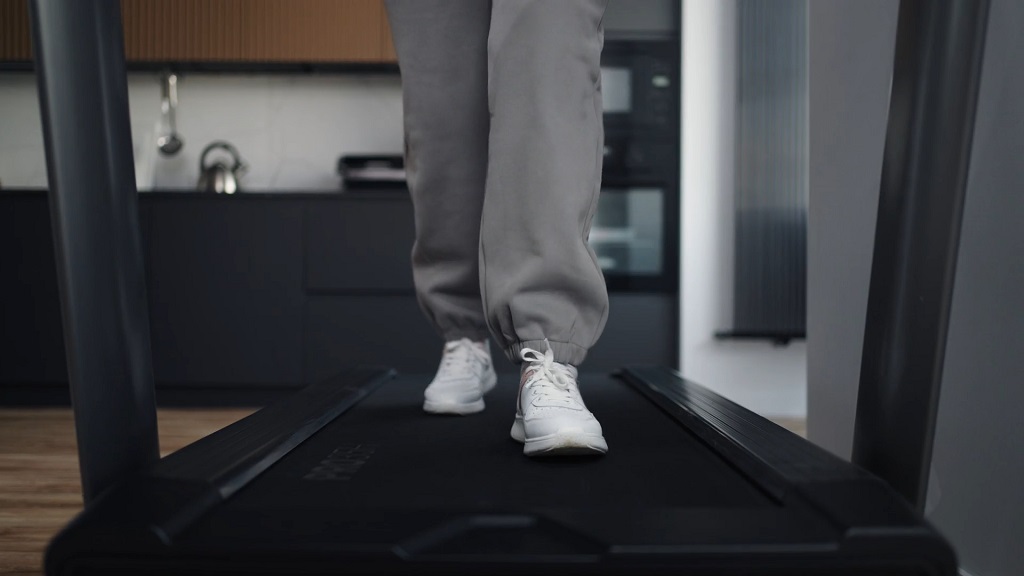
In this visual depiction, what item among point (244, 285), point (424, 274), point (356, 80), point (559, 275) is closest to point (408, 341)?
point (244, 285)

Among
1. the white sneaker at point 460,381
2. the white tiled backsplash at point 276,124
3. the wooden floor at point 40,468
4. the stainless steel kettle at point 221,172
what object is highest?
the white tiled backsplash at point 276,124

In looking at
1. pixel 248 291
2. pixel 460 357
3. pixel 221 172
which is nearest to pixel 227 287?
pixel 248 291

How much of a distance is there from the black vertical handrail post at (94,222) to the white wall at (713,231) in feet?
8.27

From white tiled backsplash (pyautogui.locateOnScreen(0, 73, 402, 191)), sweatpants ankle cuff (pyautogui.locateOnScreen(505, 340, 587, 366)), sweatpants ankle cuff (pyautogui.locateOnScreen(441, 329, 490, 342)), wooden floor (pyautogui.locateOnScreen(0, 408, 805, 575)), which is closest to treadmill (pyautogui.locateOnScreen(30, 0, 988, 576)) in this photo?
sweatpants ankle cuff (pyautogui.locateOnScreen(505, 340, 587, 366))

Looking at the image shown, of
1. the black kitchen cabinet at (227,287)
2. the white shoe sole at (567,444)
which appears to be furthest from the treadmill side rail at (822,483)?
the black kitchen cabinet at (227,287)

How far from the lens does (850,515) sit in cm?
62

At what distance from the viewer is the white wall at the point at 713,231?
308cm

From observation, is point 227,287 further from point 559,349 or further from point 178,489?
point 178,489

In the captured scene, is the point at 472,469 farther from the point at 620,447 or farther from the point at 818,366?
the point at 818,366

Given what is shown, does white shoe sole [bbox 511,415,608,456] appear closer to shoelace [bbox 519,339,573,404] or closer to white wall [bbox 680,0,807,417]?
shoelace [bbox 519,339,573,404]

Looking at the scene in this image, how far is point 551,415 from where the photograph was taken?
2.88ft

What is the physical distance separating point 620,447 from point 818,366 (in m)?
0.60

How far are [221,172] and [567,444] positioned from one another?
2.80 m

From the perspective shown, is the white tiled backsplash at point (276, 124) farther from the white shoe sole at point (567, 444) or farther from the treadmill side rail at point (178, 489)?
the white shoe sole at point (567, 444)
